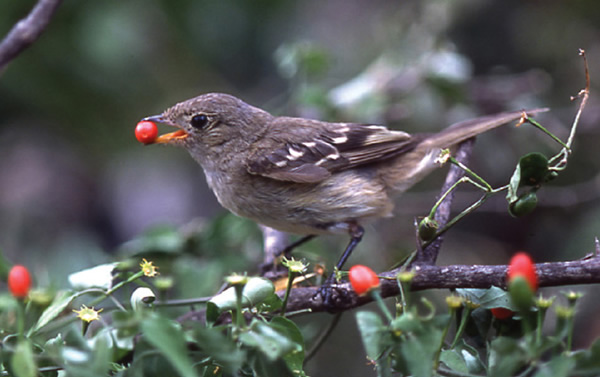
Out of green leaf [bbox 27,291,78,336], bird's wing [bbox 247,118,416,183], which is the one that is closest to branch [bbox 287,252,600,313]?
green leaf [bbox 27,291,78,336]

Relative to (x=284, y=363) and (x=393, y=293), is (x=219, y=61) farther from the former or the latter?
(x=284, y=363)

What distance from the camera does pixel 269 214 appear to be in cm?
402

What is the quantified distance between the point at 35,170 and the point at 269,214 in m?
3.88

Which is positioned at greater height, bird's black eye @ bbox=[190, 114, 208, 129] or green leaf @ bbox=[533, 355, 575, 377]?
bird's black eye @ bbox=[190, 114, 208, 129]

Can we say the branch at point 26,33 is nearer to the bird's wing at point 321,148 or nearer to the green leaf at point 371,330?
the bird's wing at point 321,148

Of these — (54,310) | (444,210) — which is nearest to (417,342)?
(54,310)

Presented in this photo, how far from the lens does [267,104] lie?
19.9 ft

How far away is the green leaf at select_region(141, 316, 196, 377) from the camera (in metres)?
1.58

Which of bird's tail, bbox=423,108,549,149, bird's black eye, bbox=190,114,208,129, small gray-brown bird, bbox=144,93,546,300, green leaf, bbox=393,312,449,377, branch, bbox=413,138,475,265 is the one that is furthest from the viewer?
bird's black eye, bbox=190,114,208,129

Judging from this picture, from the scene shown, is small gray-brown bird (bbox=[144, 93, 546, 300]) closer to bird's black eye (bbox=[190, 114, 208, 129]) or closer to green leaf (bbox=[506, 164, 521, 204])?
bird's black eye (bbox=[190, 114, 208, 129])

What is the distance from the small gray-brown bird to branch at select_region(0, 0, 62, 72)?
893 millimetres

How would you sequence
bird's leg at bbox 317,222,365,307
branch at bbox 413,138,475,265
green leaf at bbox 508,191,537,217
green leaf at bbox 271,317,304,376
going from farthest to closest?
bird's leg at bbox 317,222,365,307 → branch at bbox 413,138,475,265 → green leaf at bbox 508,191,537,217 → green leaf at bbox 271,317,304,376

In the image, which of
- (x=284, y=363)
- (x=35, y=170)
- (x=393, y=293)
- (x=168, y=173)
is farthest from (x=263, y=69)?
(x=284, y=363)

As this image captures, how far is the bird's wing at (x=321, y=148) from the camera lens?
421 centimetres
